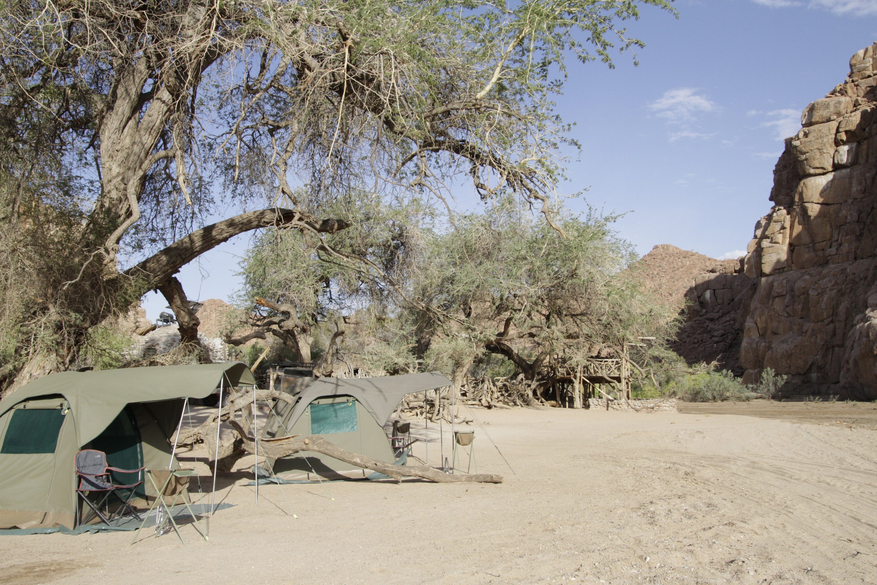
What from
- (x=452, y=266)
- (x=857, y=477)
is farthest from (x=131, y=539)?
(x=452, y=266)

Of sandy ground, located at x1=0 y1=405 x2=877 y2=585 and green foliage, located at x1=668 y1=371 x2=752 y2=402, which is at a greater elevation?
green foliage, located at x1=668 y1=371 x2=752 y2=402

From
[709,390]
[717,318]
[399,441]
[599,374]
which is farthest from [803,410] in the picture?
[717,318]

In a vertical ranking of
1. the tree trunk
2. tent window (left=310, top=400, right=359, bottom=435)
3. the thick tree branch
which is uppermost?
the thick tree branch

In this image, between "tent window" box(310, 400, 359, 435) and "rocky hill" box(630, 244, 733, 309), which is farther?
"rocky hill" box(630, 244, 733, 309)

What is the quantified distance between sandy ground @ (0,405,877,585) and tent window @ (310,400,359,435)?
93cm

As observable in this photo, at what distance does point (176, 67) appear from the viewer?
22.1 feet

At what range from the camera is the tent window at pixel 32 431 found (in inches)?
244

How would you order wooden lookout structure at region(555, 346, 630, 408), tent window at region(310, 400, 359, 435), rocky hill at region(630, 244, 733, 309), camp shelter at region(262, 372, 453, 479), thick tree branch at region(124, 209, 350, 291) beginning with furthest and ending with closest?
rocky hill at region(630, 244, 733, 309) < wooden lookout structure at region(555, 346, 630, 408) < tent window at region(310, 400, 359, 435) < camp shelter at region(262, 372, 453, 479) < thick tree branch at region(124, 209, 350, 291)

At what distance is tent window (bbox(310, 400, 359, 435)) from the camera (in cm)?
945

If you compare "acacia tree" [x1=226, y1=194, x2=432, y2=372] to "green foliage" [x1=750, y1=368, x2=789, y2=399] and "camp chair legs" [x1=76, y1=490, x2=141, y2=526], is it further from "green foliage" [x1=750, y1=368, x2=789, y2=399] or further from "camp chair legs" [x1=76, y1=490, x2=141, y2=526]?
"green foliage" [x1=750, y1=368, x2=789, y2=399]

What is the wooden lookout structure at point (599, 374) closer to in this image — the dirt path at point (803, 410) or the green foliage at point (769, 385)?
the dirt path at point (803, 410)

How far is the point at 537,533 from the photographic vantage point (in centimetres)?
563

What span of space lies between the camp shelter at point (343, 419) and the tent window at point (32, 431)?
355cm

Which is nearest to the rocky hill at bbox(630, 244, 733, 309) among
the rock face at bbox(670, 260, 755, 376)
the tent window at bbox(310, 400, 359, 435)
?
the rock face at bbox(670, 260, 755, 376)
